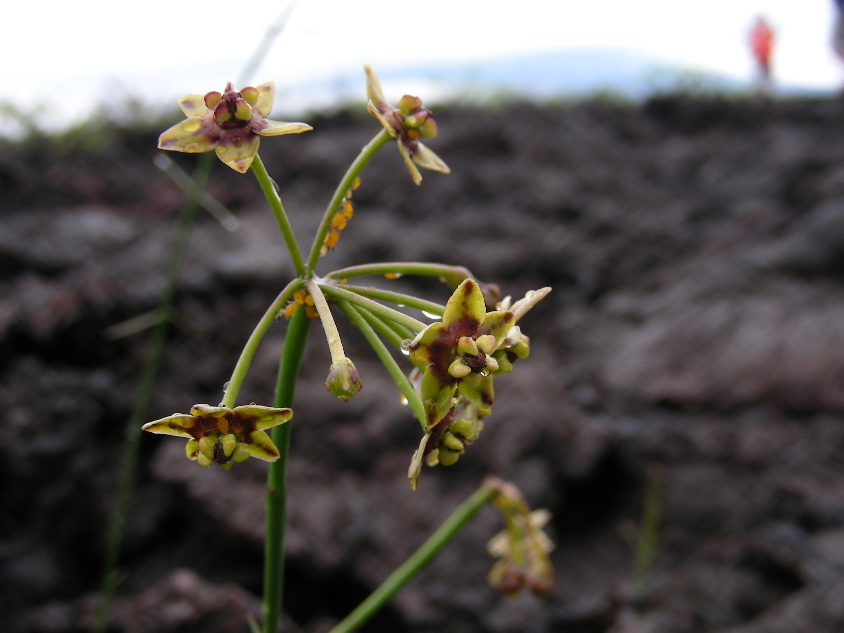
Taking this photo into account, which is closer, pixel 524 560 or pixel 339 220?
pixel 339 220

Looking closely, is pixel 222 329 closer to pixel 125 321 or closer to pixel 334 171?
pixel 125 321

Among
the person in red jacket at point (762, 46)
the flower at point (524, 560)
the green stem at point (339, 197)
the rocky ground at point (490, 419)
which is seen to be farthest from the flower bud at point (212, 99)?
the person in red jacket at point (762, 46)

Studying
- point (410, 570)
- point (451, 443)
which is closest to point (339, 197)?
point (451, 443)

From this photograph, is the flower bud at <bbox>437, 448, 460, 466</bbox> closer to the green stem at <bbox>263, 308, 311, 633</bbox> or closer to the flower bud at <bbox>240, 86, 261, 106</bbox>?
the green stem at <bbox>263, 308, 311, 633</bbox>

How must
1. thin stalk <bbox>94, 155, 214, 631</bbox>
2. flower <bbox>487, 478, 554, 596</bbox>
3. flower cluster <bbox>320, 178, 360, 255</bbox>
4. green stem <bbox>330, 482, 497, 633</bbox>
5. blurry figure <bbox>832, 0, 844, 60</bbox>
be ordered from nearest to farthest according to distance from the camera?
flower cluster <bbox>320, 178, 360, 255</bbox>
green stem <bbox>330, 482, 497, 633</bbox>
flower <bbox>487, 478, 554, 596</bbox>
thin stalk <bbox>94, 155, 214, 631</bbox>
blurry figure <bbox>832, 0, 844, 60</bbox>

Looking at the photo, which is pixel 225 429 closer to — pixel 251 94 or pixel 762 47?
pixel 251 94

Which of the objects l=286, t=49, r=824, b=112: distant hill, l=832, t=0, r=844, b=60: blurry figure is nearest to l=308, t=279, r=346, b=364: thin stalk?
l=286, t=49, r=824, b=112: distant hill

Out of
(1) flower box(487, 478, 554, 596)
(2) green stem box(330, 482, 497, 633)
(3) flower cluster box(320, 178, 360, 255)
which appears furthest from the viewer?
(1) flower box(487, 478, 554, 596)
